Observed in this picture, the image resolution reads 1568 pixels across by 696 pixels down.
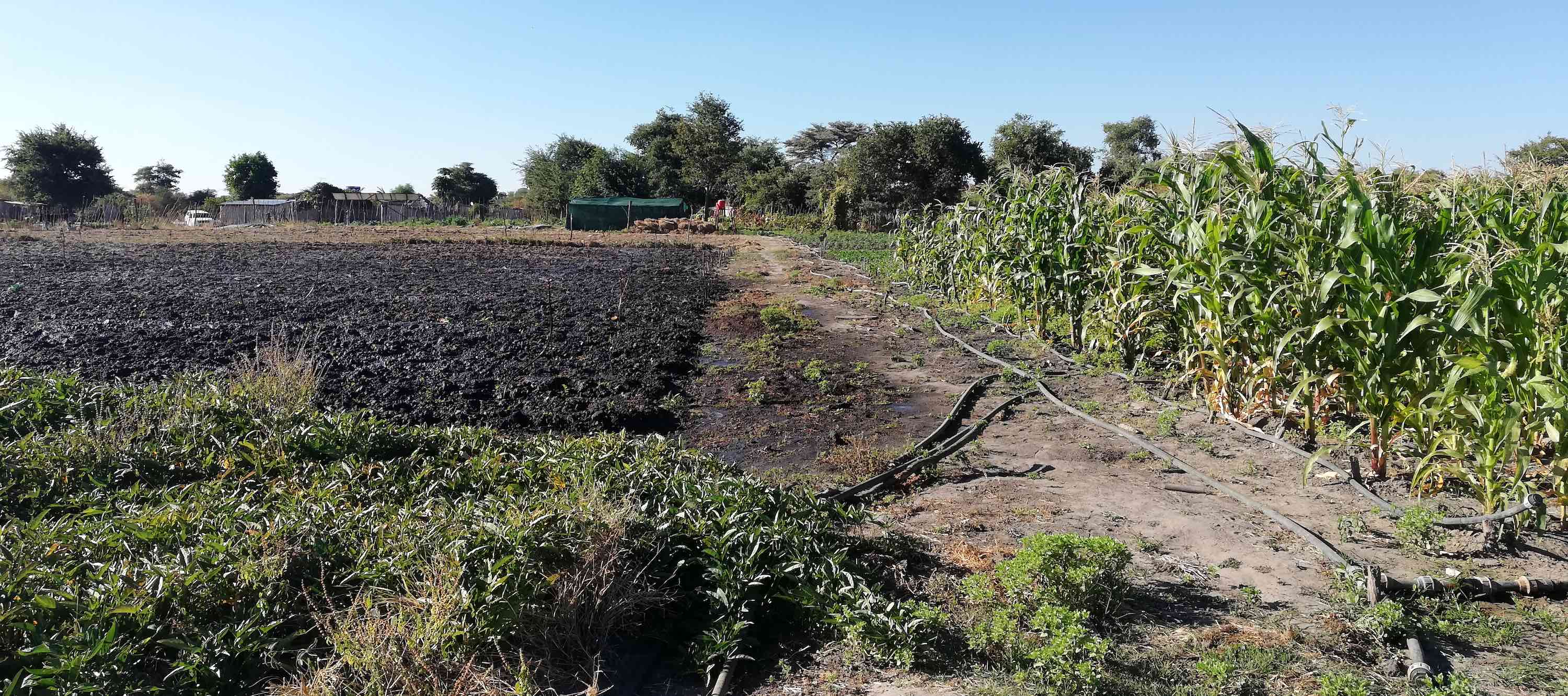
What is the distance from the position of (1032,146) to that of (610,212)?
18.2 m

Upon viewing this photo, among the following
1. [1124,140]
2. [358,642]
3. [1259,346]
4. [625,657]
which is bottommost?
[625,657]

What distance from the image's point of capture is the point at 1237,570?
11.0 feet

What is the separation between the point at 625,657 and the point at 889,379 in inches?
191

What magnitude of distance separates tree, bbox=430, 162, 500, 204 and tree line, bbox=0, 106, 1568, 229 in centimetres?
10

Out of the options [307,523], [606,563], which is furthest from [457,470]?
[606,563]

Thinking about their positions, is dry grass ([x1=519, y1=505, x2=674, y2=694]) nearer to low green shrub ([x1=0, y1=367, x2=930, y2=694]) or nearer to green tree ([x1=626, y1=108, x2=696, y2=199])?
low green shrub ([x1=0, y1=367, x2=930, y2=694])

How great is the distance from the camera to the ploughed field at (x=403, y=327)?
652 centimetres

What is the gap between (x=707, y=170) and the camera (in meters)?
50.8

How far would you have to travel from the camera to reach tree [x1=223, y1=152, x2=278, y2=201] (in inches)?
2255

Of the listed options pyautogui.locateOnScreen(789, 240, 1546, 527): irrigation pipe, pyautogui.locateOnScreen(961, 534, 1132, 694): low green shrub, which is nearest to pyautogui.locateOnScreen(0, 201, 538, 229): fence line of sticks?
pyautogui.locateOnScreen(789, 240, 1546, 527): irrigation pipe

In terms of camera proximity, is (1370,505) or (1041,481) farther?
(1041,481)

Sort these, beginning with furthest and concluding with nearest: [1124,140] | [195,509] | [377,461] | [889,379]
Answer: [1124,140] < [889,379] < [377,461] < [195,509]

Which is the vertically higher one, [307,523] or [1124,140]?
[1124,140]

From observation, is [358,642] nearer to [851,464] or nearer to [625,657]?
[625,657]
